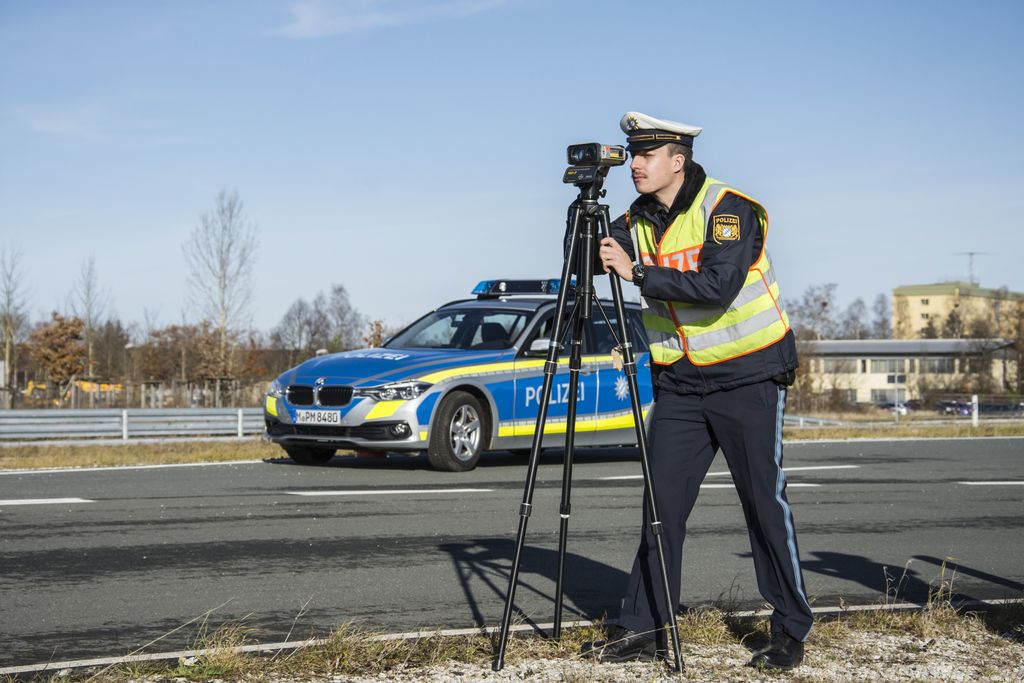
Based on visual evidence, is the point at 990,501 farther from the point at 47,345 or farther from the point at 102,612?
the point at 47,345

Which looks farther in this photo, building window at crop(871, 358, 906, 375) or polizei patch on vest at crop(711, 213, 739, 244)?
building window at crop(871, 358, 906, 375)

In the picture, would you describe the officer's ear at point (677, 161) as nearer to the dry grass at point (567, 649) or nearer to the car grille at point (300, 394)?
the dry grass at point (567, 649)

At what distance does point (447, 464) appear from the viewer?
41.6 ft

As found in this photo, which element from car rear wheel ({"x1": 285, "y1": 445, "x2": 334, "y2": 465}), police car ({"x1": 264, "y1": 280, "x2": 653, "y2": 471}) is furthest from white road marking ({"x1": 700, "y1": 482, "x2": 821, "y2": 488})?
car rear wheel ({"x1": 285, "y1": 445, "x2": 334, "y2": 465})

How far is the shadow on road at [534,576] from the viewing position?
231 inches

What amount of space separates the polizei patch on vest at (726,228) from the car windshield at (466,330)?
9034 mm

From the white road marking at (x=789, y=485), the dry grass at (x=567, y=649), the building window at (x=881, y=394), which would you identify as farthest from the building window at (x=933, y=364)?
the dry grass at (x=567, y=649)

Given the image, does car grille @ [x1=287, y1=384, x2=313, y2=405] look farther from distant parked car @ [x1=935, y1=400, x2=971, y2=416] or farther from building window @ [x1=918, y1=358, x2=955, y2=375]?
building window @ [x1=918, y1=358, x2=955, y2=375]

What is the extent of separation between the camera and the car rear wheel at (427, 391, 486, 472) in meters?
12.6

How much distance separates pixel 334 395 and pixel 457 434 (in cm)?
128

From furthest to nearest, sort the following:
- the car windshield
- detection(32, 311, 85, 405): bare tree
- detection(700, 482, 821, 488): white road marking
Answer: detection(32, 311, 85, 405): bare tree < the car windshield < detection(700, 482, 821, 488): white road marking

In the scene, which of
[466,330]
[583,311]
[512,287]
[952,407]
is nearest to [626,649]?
[583,311]

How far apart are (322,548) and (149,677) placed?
135 inches

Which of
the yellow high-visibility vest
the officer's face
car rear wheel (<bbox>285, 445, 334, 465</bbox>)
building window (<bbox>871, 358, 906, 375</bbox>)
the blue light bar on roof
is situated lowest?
car rear wheel (<bbox>285, 445, 334, 465</bbox>)
